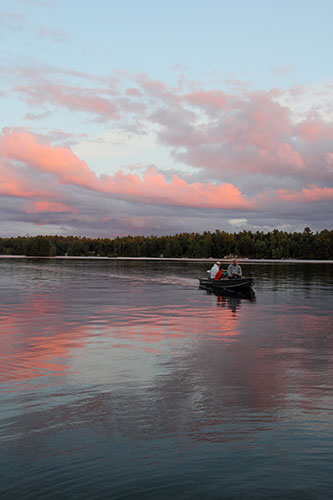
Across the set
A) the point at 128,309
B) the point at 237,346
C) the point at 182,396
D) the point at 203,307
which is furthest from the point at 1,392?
the point at 203,307

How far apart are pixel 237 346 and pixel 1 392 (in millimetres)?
9431

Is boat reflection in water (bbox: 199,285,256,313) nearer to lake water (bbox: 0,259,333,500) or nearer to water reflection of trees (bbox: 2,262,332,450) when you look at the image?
water reflection of trees (bbox: 2,262,332,450)

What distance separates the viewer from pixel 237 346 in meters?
18.0

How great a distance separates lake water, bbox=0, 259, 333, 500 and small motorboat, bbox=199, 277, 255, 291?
77.6ft

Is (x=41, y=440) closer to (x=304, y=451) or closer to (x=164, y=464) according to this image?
(x=164, y=464)

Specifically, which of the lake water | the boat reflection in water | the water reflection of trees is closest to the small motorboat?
the boat reflection in water

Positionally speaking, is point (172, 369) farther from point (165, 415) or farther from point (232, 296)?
point (232, 296)

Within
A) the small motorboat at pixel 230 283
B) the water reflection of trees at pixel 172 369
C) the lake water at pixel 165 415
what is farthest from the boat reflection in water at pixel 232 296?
the lake water at pixel 165 415

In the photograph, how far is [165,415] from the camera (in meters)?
10.1

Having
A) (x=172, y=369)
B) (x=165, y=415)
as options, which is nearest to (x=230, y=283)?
(x=172, y=369)

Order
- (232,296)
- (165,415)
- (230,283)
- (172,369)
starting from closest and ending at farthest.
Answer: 1. (165,415)
2. (172,369)
3. (232,296)
4. (230,283)

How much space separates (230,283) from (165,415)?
36928mm

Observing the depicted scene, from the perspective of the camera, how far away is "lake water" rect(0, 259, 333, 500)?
7508 millimetres

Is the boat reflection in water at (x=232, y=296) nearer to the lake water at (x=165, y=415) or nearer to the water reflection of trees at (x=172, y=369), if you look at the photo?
the water reflection of trees at (x=172, y=369)
